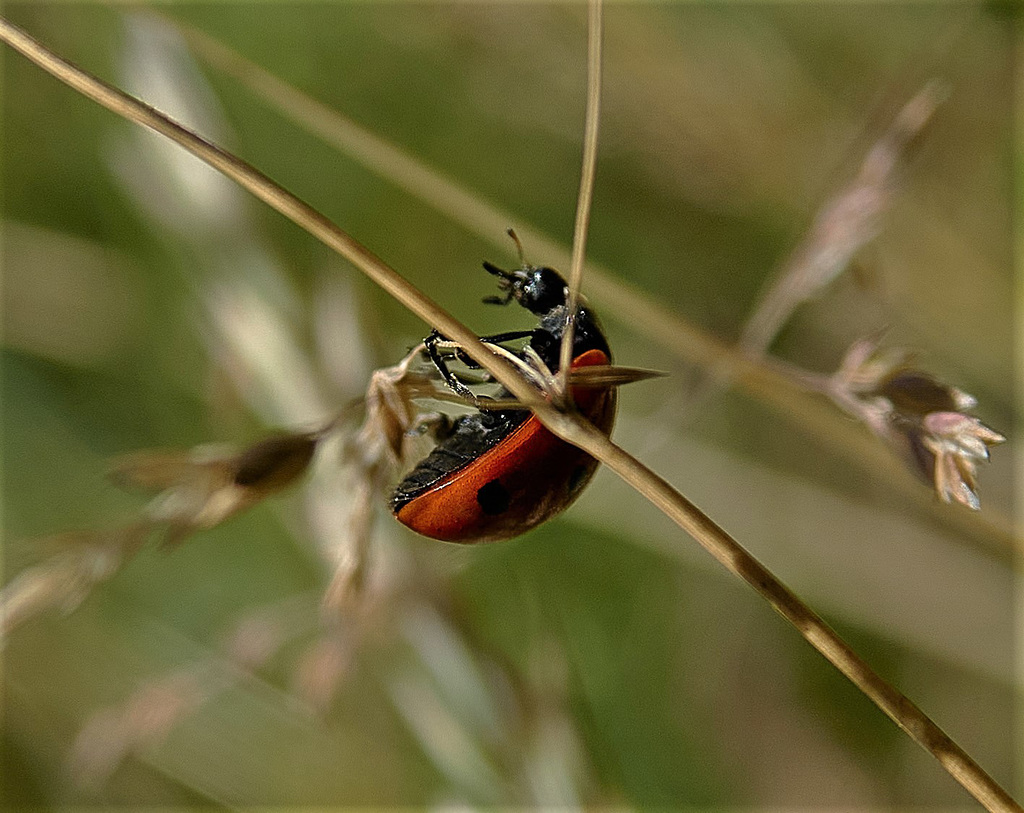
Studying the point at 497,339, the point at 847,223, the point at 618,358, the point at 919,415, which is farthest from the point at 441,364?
the point at 618,358

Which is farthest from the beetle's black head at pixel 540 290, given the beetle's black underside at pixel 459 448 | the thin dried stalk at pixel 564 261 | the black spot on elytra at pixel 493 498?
the black spot on elytra at pixel 493 498

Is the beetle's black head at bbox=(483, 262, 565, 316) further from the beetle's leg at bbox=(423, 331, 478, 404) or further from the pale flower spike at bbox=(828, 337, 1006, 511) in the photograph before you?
the pale flower spike at bbox=(828, 337, 1006, 511)

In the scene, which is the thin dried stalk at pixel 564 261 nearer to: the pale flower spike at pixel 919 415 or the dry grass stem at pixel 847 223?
the dry grass stem at pixel 847 223

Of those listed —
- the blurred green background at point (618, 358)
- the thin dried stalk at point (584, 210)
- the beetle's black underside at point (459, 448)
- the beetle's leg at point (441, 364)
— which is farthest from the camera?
the blurred green background at point (618, 358)

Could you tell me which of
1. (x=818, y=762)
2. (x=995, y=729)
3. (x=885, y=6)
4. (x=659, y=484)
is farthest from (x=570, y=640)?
(x=885, y=6)

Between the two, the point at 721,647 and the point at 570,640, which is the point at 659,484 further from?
the point at 721,647

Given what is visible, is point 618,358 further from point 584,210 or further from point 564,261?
point 584,210
